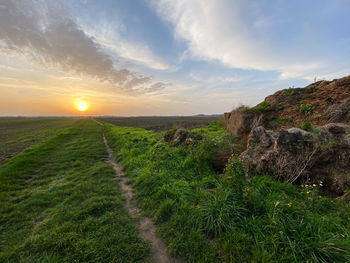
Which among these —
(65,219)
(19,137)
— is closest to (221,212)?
(65,219)

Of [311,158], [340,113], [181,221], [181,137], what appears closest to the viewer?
[181,221]

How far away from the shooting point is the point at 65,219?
3.59 m

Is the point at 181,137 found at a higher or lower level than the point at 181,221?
higher

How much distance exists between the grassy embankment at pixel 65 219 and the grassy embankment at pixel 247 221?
0.88 m

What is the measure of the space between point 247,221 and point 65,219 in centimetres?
480

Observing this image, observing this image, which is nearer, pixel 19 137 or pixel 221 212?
pixel 221 212

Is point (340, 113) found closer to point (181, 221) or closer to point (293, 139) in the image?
point (293, 139)

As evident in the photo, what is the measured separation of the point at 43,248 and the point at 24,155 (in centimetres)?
907

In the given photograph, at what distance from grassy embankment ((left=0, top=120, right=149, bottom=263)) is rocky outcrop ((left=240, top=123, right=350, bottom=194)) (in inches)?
183

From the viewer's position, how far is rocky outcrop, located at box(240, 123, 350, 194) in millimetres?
4070

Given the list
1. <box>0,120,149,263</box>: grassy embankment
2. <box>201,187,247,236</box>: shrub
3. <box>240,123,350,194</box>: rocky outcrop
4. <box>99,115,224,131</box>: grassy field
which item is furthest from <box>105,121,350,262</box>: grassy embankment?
<box>99,115,224,131</box>: grassy field

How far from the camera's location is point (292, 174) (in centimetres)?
433

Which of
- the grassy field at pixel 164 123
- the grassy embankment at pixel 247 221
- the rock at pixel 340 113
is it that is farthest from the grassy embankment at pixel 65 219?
the rock at pixel 340 113

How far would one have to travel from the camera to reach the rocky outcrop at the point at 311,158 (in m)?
4.07
